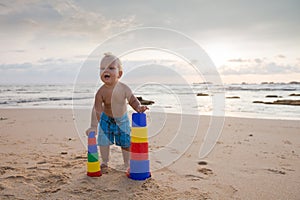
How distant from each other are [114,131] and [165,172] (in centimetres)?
87

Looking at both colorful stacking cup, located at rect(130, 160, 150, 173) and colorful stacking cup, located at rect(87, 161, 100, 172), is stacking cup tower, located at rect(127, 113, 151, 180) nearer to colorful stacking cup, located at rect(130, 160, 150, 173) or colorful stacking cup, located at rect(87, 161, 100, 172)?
colorful stacking cup, located at rect(130, 160, 150, 173)

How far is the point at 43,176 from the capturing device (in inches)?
130

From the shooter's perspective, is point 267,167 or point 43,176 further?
point 267,167

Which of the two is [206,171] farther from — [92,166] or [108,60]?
[108,60]

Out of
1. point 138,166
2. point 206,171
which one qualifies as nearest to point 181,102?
point 206,171

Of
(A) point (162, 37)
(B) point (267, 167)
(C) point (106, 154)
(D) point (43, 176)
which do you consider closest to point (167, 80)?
(A) point (162, 37)

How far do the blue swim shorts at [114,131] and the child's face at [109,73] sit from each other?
489mm

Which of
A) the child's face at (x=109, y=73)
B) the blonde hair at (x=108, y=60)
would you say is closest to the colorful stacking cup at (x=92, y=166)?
the child's face at (x=109, y=73)

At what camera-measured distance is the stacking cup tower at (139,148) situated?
10.4 ft

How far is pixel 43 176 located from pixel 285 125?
6.66 m

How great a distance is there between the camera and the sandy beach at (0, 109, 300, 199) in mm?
2855

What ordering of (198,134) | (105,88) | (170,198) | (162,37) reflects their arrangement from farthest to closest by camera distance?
1. (198,134)
2. (162,37)
3. (105,88)
4. (170,198)

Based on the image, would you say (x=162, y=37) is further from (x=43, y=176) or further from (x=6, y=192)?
(x=6, y=192)

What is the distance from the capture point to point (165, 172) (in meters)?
3.60
